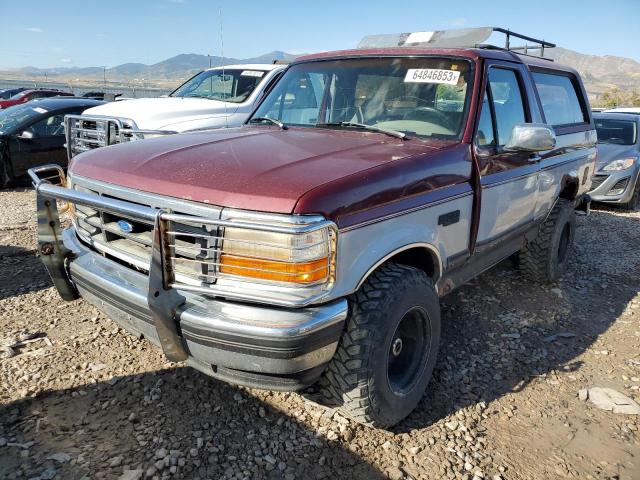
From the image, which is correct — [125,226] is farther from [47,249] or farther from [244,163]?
[244,163]

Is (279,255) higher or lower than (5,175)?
higher

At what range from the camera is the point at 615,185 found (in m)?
8.43

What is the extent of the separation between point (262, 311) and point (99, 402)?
53.7 inches

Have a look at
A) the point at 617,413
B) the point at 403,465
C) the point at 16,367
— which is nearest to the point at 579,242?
the point at 617,413

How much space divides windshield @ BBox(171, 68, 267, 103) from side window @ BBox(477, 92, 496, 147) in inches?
168

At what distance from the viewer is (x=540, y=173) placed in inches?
158

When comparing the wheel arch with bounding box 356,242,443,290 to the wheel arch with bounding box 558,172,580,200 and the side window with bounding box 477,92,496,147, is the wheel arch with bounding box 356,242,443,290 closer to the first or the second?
the side window with bounding box 477,92,496,147

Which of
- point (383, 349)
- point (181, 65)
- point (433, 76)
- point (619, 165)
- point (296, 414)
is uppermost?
point (181, 65)

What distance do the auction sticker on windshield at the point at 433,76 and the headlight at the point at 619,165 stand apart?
6656 mm

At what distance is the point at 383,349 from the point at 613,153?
8159mm

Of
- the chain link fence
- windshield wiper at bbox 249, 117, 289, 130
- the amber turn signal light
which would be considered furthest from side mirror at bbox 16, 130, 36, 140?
the chain link fence

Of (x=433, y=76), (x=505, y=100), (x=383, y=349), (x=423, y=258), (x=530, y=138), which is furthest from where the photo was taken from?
(x=505, y=100)

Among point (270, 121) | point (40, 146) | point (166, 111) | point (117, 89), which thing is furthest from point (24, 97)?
point (117, 89)

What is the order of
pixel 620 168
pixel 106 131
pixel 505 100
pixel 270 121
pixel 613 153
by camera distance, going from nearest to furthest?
pixel 505 100
pixel 270 121
pixel 106 131
pixel 620 168
pixel 613 153
